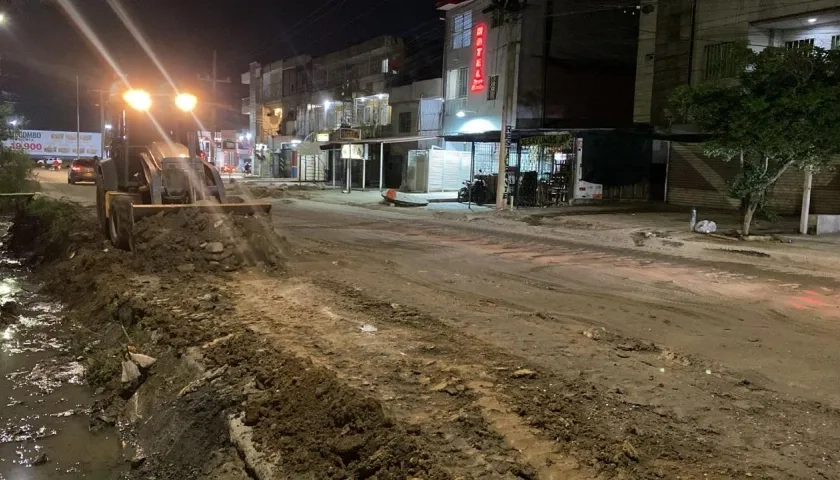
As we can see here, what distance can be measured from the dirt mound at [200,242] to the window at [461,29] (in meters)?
25.7

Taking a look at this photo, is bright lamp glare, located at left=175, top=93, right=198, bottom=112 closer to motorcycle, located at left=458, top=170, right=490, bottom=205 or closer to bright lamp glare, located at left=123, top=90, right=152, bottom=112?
bright lamp glare, located at left=123, top=90, right=152, bottom=112

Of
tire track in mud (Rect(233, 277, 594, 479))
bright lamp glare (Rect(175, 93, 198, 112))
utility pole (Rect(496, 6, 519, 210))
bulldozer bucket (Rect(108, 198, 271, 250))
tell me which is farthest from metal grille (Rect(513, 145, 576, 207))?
tire track in mud (Rect(233, 277, 594, 479))

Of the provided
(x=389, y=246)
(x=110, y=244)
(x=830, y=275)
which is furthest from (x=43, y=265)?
(x=830, y=275)

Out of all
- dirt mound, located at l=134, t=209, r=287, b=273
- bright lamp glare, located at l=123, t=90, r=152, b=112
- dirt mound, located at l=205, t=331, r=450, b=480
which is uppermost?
bright lamp glare, located at l=123, t=90, r=152, b=112

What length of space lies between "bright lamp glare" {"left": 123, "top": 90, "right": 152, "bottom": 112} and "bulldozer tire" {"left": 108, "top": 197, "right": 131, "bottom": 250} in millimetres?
1807

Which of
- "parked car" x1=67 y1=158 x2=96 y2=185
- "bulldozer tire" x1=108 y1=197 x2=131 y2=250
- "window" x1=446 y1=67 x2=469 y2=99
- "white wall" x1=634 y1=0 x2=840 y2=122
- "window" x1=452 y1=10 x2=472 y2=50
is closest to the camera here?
"bulldozer tire" x1=108 y1=197 x2=131 y2=250

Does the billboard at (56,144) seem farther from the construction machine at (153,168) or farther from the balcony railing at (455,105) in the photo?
the construction machine at (153,168)

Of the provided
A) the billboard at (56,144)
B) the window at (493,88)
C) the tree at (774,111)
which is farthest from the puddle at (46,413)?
the billboard at (56,144)

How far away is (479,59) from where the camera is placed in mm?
32500

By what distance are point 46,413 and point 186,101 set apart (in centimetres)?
723

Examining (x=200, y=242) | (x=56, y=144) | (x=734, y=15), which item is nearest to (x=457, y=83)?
(x=734, y=15)

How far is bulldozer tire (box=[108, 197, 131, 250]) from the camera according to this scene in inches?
457

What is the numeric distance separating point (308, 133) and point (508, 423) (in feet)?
167

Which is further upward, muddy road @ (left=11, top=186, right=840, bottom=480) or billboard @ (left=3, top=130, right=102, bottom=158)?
billboard @ (left=3, top=130, right=102, bottom=158)
